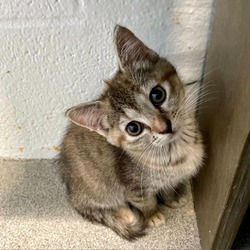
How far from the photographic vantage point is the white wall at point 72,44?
3.95 feet

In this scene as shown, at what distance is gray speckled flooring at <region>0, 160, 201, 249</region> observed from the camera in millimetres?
1412

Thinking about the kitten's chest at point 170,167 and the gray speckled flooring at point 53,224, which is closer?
the kitten's chest at point 170,167

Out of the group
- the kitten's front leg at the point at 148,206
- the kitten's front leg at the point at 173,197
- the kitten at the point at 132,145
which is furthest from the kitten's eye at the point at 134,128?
the kitten's front leg at the point at 173,197

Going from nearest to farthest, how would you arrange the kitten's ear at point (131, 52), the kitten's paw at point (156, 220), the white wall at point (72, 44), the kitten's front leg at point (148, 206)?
the kitten's ear at point (131, 52) → the white wall at point (72, 44) → the kitten's front leg at point (148, 206) → the kitten's paw at point (156, 220)

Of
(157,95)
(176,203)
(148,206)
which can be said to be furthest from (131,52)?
(176,203)

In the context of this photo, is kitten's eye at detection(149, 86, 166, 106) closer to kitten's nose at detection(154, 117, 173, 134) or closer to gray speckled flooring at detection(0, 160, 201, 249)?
kitten's nose at detection(154, 117, 173, 134)

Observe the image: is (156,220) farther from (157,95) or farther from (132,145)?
(157,95)

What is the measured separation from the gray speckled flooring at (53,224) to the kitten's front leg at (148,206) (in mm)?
34

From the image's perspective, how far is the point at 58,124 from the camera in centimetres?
154

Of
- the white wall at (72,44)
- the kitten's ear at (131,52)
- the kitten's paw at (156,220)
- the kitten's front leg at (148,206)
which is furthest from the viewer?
the kitten's paw at (156,220)

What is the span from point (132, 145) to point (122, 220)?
431mm

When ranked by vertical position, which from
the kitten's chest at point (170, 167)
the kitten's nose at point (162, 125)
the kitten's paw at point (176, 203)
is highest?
the kitten's nose at point (162, 125)

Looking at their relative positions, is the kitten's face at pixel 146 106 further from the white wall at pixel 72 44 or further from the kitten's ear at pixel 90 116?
the white wall at pixel 72 44

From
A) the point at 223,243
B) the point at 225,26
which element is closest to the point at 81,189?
the point at 223,243
